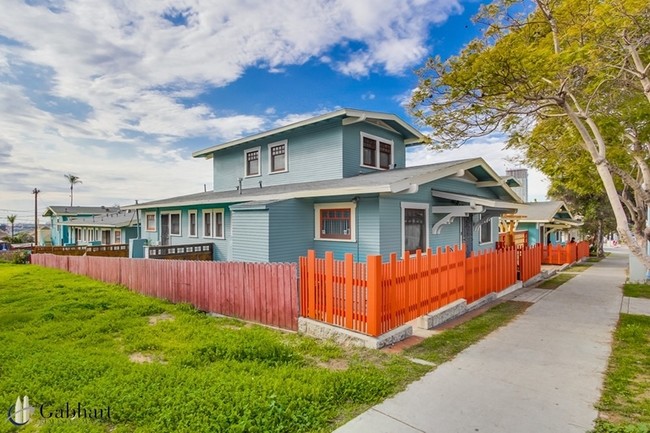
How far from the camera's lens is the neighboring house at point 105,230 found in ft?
90.6

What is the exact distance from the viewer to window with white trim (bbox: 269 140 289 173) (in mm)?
14086

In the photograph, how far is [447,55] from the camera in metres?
7.77

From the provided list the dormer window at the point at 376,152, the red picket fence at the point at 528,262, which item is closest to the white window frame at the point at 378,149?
the dormer window at the point at 376,152

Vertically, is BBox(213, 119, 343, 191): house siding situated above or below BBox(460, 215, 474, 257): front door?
above

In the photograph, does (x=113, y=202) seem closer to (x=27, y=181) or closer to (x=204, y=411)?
(x=27, y=181)

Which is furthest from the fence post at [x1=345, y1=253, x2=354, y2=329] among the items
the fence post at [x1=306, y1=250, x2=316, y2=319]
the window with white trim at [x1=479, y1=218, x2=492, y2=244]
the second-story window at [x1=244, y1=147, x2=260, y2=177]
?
the window with white trim at [x1=479, y1=218, x2=492, y2=244]

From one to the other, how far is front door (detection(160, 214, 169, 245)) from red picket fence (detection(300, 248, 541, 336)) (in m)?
13.7

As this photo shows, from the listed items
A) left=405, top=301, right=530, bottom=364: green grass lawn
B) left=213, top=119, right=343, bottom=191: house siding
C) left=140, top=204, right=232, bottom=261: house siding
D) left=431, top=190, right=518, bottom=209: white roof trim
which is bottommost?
left=405, top=301, right=530, bottom=364: green grass lawn

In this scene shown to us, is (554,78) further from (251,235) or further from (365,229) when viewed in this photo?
(251,235)

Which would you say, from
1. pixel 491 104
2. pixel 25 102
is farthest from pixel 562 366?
pixel 25 102

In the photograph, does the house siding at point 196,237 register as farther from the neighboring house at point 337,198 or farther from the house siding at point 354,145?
the house siding at point 354,145

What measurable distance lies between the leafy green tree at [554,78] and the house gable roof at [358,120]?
3648 millimetres

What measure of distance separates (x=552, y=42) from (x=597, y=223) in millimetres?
27788

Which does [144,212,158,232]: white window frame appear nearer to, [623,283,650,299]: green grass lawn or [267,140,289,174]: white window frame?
[267,140,289,174]: white window frame
